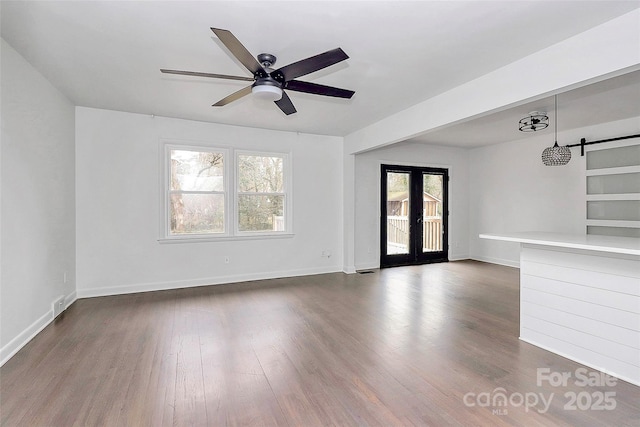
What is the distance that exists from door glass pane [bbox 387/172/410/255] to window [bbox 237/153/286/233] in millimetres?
2361

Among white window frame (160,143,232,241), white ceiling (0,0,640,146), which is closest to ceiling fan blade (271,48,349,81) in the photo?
white ceiling (0,0,640,146)

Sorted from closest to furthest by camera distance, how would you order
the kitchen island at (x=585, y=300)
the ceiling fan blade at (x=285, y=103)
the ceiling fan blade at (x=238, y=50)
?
the ceiling fan blade at (x=238, y=50) < the kitchen island at (x=585, y=300) < the ceiling fan blade at (x=285, y=103)

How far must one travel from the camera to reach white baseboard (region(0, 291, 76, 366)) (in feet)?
8.43

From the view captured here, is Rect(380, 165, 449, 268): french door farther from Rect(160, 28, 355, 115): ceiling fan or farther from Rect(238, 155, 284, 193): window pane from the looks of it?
Rect(160, 28, 355, 115): ceiling fan

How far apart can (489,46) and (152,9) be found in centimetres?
265

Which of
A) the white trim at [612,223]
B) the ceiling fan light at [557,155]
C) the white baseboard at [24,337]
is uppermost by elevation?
the ceiling fan light at [557,155]

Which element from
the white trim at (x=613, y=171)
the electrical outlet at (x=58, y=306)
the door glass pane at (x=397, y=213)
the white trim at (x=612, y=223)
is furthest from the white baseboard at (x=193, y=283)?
the white trim at (x=613, y=171)

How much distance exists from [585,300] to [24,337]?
4.97 metres

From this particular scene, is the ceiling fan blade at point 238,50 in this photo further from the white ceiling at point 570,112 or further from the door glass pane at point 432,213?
the door glass pane at point 432,213

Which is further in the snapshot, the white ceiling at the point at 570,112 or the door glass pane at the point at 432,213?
the door glass pane at the point at 432,213

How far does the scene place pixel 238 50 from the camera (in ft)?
6.90

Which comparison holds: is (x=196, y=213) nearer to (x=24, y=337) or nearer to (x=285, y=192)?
(x=285, y=192)

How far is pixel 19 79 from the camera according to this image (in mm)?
2832

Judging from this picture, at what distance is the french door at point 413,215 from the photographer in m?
6.52
